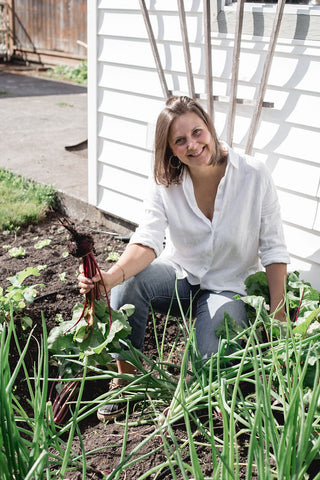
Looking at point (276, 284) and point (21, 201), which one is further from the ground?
point (276, 284)

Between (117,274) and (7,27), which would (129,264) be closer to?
(117,274)

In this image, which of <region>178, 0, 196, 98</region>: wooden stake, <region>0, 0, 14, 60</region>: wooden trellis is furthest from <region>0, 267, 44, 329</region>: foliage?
<region>0, 0, 14, 60</region>: wooden trellis

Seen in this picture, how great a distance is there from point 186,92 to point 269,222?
122cm

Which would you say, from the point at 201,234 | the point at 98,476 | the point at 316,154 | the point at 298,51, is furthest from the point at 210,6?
the point at 98,476

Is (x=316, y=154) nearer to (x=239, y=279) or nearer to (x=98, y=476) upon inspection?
(x=239, y=279)

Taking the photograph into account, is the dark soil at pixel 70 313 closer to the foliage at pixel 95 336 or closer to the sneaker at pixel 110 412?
the sneaker at pixel 110 412

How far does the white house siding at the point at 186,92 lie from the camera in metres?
2.62

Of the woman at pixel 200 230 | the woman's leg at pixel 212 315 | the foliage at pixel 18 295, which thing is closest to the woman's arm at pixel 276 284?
the woman at pixel 200 230

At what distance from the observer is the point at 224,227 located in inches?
88.2

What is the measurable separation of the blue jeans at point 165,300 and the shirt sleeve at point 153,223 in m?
0.11

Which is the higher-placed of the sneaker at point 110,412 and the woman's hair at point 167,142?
the woman's hair at point 167,142

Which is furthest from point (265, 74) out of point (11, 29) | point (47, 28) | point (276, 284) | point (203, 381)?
point (11, 29)

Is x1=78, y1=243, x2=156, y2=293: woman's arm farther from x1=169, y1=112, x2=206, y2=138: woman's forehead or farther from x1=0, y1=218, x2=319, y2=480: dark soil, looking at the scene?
x1=169, y1=112, x2=206, y2=138: woman's forehead

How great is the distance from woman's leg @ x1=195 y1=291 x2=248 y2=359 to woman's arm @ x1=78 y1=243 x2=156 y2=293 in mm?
289
